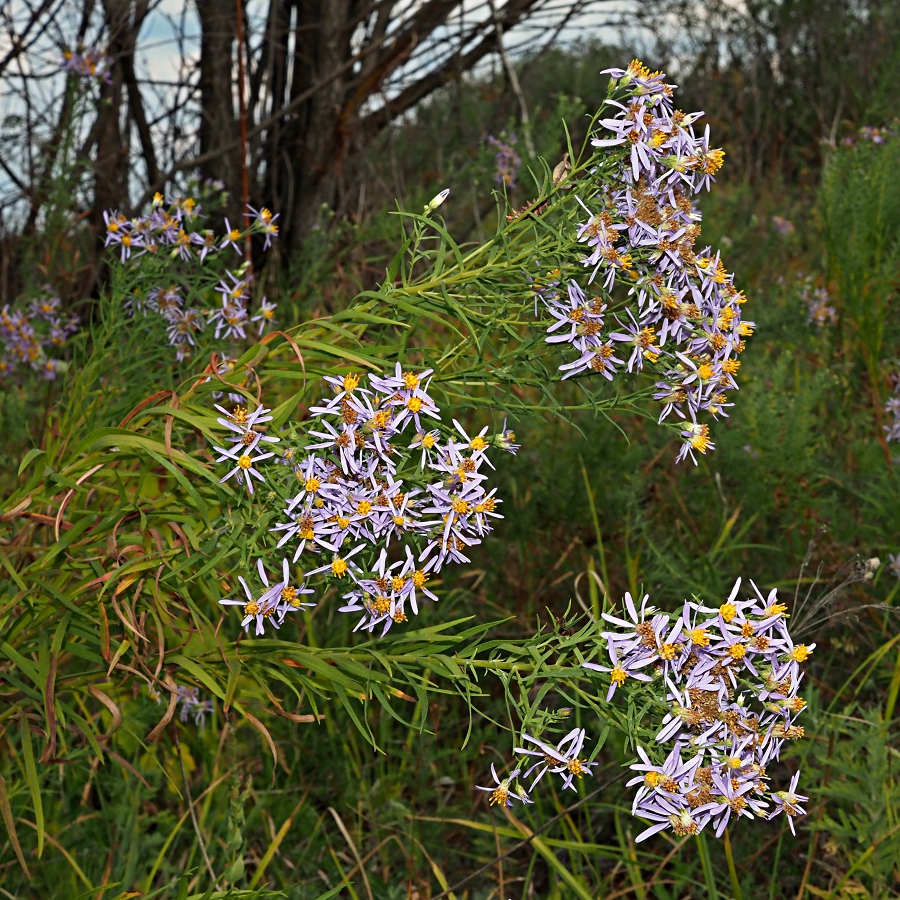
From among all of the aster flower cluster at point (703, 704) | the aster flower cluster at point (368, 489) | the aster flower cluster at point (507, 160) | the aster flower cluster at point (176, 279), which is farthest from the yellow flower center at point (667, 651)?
the aster flower cluster at point (507, 160)

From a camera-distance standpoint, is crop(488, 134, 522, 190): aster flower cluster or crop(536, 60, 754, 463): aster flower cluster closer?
crop(536, 60, 754, 463): aster flower cluster

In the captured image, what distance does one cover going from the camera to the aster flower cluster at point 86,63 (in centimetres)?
404

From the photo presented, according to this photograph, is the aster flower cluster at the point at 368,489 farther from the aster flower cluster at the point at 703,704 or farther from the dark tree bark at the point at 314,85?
the dark tree bark at the point at 314,85

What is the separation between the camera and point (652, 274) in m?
1.49

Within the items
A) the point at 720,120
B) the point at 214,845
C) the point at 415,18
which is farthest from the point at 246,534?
the point at 720,120

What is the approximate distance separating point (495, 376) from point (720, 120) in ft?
25.9

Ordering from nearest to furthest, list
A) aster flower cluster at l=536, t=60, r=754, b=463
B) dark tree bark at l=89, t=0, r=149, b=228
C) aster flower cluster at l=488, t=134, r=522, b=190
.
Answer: aster flower cluster at l=536, t=60, r=754, b=463
dark tree bark at l=89, t=0, r=149, b=228
aster flower cluster at l=488, t=134, r=522, b=190

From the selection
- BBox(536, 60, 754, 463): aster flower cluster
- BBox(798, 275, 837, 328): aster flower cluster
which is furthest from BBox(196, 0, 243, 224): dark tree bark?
BBox(536, 60, 754, 463): aster flower cluster

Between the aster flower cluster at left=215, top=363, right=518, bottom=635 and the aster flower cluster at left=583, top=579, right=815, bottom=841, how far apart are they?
0.84 ft

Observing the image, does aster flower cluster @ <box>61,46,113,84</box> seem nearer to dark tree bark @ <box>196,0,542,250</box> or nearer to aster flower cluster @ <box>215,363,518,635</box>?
dark tree bark @ <box>196,0,542,250</box>

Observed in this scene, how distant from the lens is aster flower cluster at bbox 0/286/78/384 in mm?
3414

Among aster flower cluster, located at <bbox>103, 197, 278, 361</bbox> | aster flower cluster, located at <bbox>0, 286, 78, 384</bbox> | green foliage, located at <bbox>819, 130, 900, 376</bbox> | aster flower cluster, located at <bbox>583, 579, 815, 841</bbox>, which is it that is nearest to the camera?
aster flower cluster, located at <bbox>583, 579, 815, 841</bbox>

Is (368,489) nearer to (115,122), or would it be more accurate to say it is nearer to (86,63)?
(86,63)

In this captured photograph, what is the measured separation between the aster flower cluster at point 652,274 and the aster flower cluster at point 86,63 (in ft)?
10.3
